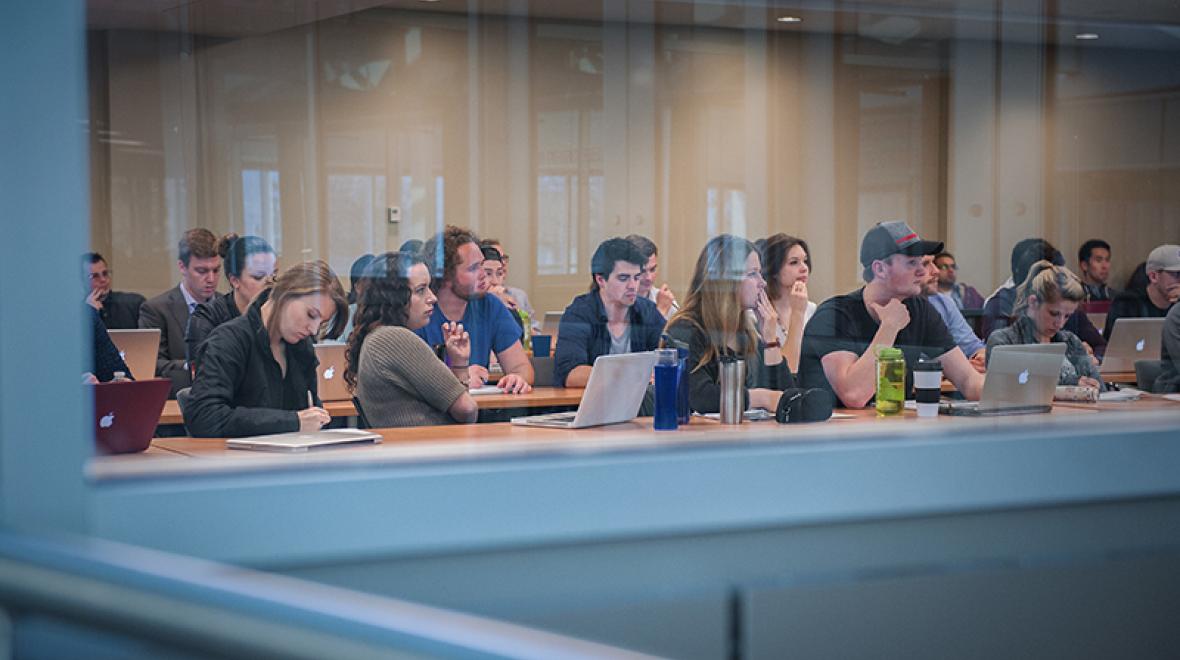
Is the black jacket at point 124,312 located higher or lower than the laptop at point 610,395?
higher

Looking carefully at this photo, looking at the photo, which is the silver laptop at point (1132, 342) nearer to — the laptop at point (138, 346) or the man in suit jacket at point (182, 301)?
the man in suit jacket at point (182, 301)

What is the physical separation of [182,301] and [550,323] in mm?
2055

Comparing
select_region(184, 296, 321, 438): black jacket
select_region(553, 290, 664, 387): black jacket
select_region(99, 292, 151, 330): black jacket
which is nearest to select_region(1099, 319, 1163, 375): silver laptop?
select_region(553, 290, 664, 387): black jacket

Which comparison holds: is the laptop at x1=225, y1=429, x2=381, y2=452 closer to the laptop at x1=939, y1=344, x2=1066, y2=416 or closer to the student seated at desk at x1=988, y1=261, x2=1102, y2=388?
the laptop at x1=939, y1=344, x2=1066, y2=416

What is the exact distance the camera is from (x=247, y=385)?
13.3ft

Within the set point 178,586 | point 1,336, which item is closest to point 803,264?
point 1,336

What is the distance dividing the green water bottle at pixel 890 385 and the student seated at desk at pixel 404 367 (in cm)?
129

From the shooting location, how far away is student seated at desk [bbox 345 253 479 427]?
13.5 ft

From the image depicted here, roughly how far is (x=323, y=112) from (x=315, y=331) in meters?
3.92

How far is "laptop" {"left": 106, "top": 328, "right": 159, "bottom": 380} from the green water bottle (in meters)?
2.87

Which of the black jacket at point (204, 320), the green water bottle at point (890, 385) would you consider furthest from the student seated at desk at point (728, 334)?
the black jacket at point (204, 320)

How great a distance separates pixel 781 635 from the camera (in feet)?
8.21

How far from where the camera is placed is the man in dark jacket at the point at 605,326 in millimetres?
5312

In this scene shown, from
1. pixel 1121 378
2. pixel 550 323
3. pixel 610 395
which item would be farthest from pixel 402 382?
pixel 550 323
